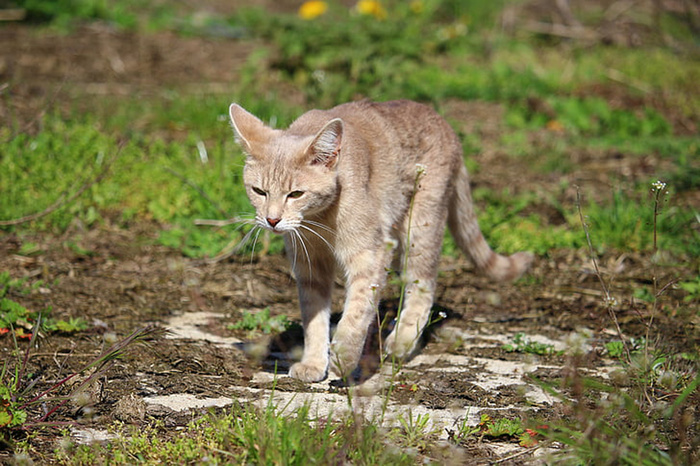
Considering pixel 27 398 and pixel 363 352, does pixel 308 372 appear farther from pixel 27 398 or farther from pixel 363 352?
pixel 27 398

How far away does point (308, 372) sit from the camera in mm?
3648

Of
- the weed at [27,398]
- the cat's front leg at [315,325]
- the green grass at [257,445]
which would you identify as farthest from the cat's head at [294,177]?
the green grass at [257,445]

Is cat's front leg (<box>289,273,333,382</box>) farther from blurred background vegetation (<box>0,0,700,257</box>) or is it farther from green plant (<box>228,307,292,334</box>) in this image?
blurred background vegetation (<box>0,0,700,257</box>)

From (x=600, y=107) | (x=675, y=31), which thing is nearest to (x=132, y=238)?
(x=600, y=107)

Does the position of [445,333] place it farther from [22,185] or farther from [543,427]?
[22,185]

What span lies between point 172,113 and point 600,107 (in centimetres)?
468

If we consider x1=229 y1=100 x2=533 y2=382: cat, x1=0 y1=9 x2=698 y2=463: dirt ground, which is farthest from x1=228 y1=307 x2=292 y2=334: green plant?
x1=229 y1=100 x2=533 y2=382: cat

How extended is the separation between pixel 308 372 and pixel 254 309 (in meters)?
1.02

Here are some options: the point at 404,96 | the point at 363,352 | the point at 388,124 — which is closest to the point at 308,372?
the point at 363,352

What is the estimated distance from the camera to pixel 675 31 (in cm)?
1077

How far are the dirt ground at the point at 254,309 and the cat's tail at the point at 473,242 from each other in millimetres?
206

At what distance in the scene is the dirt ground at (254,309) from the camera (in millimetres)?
3277

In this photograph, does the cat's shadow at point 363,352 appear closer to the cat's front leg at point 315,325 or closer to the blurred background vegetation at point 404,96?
the cat's front leg at point 315,325

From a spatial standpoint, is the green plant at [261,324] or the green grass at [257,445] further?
the green plant at [261,324]
